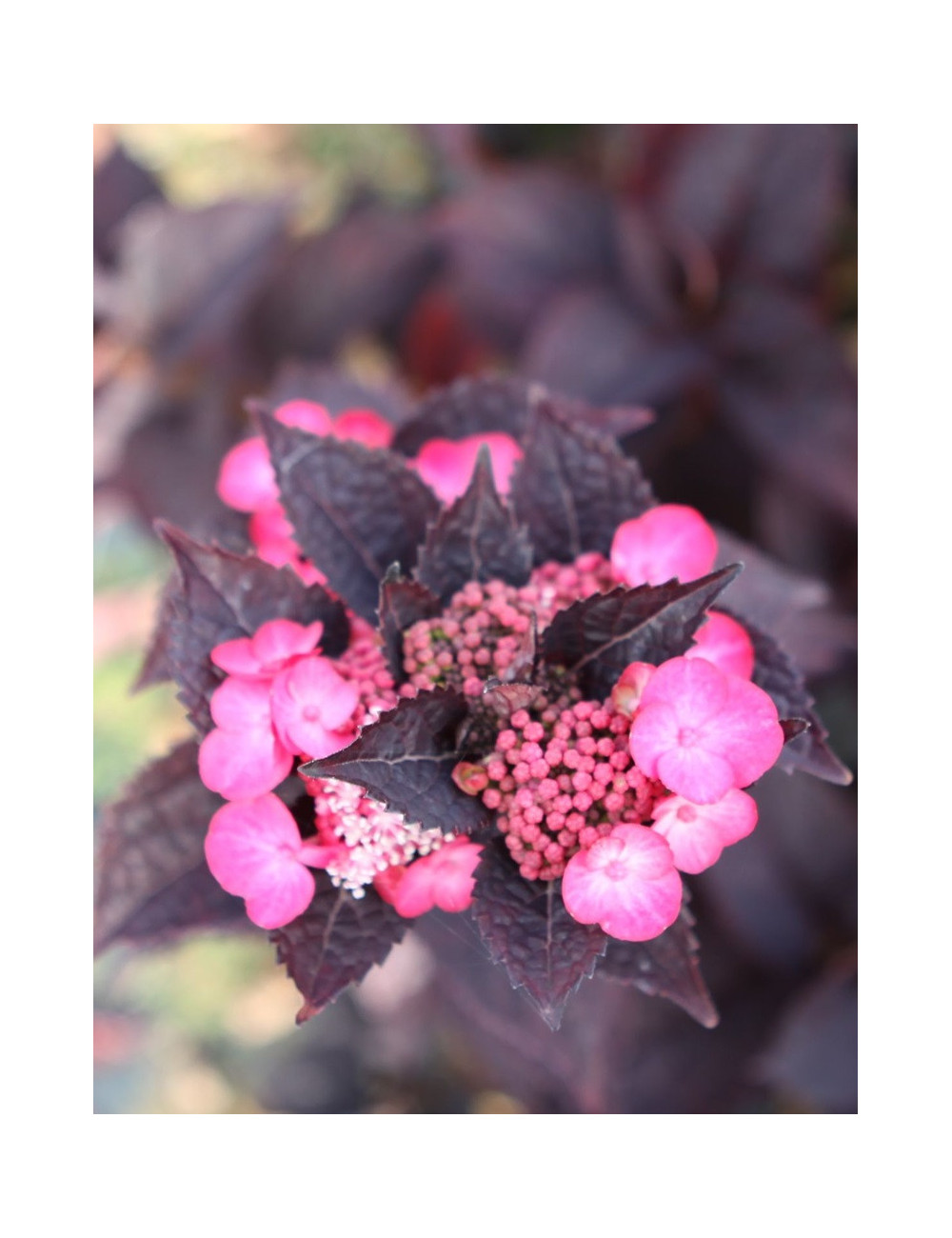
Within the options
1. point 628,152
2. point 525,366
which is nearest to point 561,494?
point 525,366

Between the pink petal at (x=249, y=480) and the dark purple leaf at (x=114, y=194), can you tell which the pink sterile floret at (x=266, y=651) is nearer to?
the pink petal at (x=249, y=480)

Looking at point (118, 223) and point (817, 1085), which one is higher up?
point (118, 223)

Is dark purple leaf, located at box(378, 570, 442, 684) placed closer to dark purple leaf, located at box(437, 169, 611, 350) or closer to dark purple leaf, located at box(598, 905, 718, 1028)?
dark purple leaf, located at box(598, 905, 718, 1028)

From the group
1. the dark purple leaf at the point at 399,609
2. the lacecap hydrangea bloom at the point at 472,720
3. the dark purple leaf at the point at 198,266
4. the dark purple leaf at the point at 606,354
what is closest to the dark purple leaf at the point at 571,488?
the lacecap hydrangea bloom at the point at 472,720

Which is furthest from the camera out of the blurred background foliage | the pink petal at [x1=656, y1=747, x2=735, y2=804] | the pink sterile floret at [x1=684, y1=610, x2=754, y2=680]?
the blurred background foliage

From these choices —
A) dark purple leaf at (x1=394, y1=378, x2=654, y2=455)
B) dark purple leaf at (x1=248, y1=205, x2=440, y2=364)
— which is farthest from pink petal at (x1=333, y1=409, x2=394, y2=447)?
dark purple leaf at (x1=248, y1=205, x2=440, y2=364)

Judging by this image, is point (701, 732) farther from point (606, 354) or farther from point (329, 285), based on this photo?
point (329, 285)

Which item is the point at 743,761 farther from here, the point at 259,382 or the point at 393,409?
the point at 259,382
